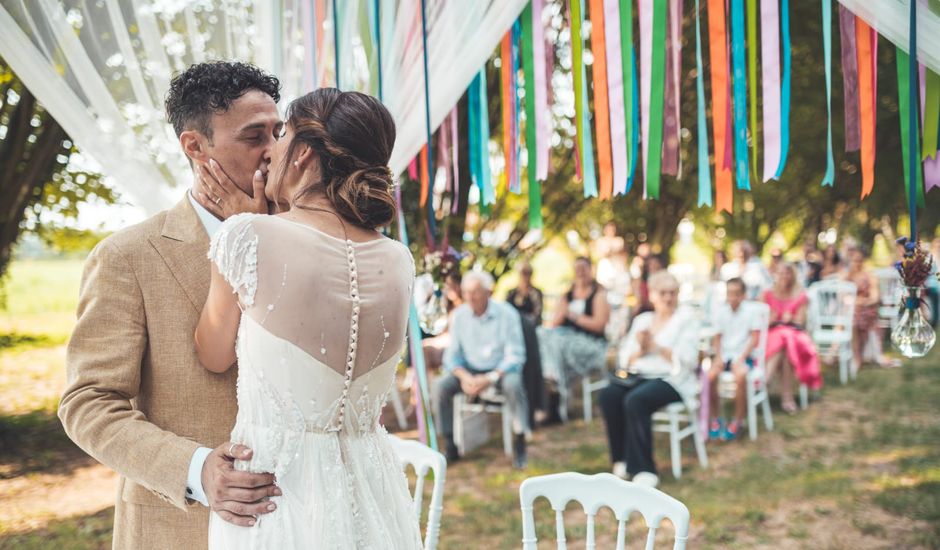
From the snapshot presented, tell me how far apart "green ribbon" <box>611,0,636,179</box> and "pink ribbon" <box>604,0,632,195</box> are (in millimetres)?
12

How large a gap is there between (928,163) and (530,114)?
124 cm

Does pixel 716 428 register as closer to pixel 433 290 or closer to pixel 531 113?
pixel 433 290

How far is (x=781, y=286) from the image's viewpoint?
7977mm

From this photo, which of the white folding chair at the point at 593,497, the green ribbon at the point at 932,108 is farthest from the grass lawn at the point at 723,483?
the green ribbon at the point at 932,108

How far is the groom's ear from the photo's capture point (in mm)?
1585

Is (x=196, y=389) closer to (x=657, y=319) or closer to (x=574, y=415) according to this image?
(x=657, y=319)

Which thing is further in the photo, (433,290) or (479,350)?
(479,350)

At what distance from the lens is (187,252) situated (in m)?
1.52

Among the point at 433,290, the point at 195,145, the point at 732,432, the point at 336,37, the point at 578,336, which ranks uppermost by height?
the point at 336,37

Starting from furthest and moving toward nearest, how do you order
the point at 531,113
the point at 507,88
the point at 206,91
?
the point at 507,88
the point at 531,113
the point at 206,91

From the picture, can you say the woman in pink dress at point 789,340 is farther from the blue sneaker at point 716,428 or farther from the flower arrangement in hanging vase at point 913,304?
the flower arrangement in hanging vase at point 913,304

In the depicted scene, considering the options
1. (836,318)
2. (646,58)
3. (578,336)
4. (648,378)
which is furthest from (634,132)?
(836,318)

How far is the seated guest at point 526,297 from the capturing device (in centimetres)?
784

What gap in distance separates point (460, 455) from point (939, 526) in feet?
10.9
